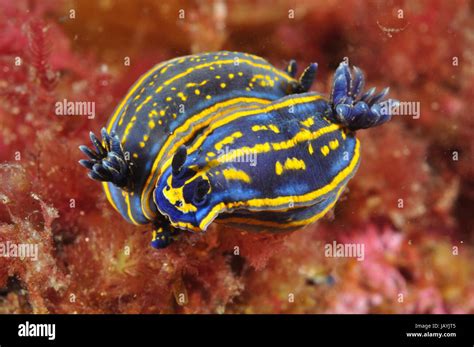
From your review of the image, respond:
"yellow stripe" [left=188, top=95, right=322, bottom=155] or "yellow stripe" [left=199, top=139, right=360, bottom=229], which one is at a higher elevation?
"yellow stripe" [left=188, top=95, right=322, bottom=155]

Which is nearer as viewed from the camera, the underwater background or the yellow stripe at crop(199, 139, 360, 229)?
the yellow stripe at crop(199, 139, 360, 229)

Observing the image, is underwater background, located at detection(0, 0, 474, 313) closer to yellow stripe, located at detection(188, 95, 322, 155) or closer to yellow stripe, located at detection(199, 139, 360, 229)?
yellow stripe, located at detection(199, 139, 360, 229)

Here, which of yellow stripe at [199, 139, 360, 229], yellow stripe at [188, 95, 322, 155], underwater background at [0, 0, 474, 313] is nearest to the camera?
yellow stripe at [199, 139, 360, 229]

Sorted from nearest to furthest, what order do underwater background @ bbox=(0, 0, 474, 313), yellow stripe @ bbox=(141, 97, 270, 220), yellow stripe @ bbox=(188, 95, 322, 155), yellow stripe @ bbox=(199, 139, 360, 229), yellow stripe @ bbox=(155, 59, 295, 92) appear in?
yellow stripe @ bbox=(199, 139, 360, 229)
yellow stripe @ bbox=(188, 95, 322, 155)
yellow stripe @ bbox=(141, 97, 270, 220)
yellow stripe @ bbox=(155, 59, 295, 92)
underwater background @ bbox=(0, 0, 474, 313)

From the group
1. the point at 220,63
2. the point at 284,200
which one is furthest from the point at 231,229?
the point at 220,63


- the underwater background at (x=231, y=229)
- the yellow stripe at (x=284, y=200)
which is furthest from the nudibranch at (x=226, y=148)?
the underwater background at (x=231, y=229)

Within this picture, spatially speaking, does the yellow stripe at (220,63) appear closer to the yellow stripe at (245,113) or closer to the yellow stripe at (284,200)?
the yellow stripe at (245,113)

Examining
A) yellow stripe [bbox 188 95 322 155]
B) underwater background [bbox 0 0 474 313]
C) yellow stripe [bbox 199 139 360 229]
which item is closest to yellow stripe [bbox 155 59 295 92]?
yellow stripe [bbox 188 95 322 155]
